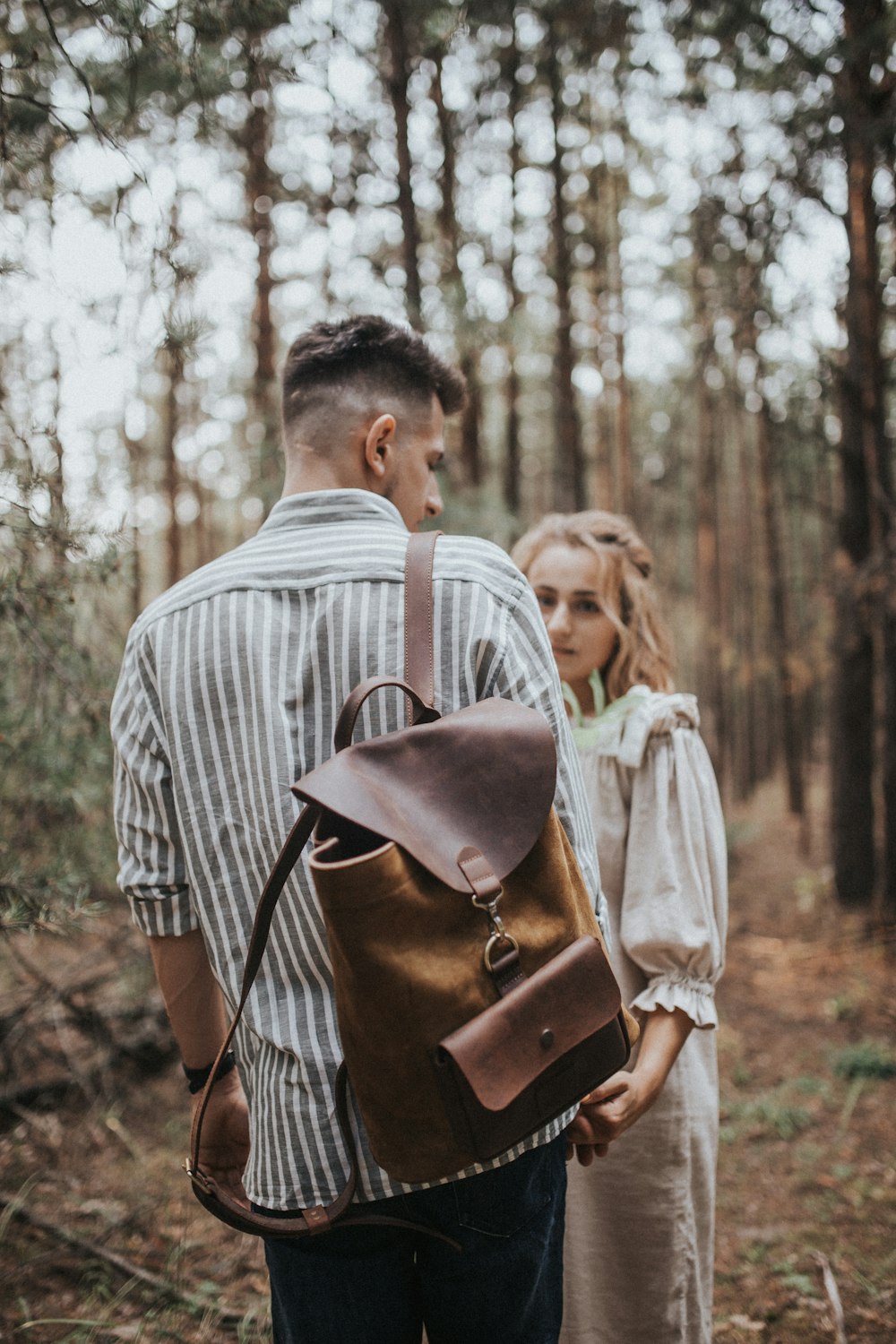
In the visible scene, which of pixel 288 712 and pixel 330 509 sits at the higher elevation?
pixel 330 509

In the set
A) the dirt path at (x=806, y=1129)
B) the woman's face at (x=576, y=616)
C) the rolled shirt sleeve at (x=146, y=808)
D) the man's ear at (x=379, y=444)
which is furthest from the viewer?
the dirt path at (x=806, y=1129)

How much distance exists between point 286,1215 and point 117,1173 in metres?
3.07

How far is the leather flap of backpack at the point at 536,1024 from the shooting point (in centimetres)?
111

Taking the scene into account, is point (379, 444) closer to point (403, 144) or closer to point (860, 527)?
point (403, 144)

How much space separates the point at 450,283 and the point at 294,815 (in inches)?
236

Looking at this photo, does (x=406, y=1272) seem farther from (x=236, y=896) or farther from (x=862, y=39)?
(x=862, y=39)

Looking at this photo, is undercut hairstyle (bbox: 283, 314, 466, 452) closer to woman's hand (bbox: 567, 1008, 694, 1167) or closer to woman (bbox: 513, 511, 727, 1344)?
woman (bbox: 513, 511, 727, 1344)

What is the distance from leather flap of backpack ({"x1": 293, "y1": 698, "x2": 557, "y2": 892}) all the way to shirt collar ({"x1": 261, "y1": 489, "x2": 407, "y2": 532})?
42 cm

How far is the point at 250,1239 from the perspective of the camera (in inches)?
136

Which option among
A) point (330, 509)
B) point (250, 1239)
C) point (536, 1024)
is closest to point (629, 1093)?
point (536, 1024)

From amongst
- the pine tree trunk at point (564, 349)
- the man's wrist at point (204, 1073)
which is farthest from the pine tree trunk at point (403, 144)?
the man's wrist at point (204, 1073)

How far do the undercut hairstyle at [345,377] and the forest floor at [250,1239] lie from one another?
2.11m

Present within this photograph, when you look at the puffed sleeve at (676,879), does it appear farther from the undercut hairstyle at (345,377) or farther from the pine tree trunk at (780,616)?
the pine tree trunk at (780,616)

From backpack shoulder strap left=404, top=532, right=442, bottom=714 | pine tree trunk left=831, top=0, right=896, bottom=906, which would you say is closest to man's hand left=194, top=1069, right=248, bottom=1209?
backpack shoulder strap left=404, top=532, right=442, bottom=714
